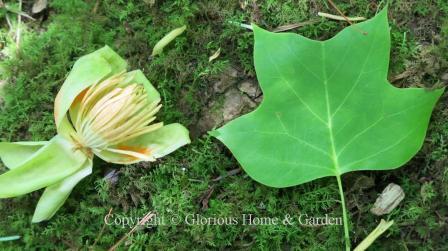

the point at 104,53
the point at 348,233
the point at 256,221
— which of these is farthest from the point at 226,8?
Result: the point at 348,233

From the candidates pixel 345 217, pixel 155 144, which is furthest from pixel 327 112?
pixel 155 144

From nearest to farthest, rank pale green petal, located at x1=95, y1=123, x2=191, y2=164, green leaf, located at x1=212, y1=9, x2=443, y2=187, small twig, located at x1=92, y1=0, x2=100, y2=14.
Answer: green leaf, located at x1=212, y1=9, x2=443, y2=187 → pale green petal, located at x1=95, y1=123, x2=191, y2=164 → small twig, located at x1=92, y1=0, x2=100, y2=14

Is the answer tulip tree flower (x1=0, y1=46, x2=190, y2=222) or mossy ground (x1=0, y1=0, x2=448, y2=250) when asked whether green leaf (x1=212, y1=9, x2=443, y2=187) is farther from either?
tulip tree flower (x1=0, y1=46, x2=190, y2=222)

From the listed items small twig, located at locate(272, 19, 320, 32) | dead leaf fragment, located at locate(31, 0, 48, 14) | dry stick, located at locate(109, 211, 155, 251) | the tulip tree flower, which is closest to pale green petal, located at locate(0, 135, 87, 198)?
the tulip tree flower

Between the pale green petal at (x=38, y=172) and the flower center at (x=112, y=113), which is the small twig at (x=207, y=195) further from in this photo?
the pale green petal at (x=38, y=172)

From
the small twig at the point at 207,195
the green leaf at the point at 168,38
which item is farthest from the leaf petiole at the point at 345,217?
the green leaf at the point at 168,38

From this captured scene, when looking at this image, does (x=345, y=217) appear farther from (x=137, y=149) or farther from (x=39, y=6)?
(x=39, y=6)

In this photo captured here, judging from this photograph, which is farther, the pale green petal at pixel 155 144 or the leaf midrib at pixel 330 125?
the pale green petal at pixel 155 144

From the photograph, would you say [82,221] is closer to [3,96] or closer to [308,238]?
[3,96]
